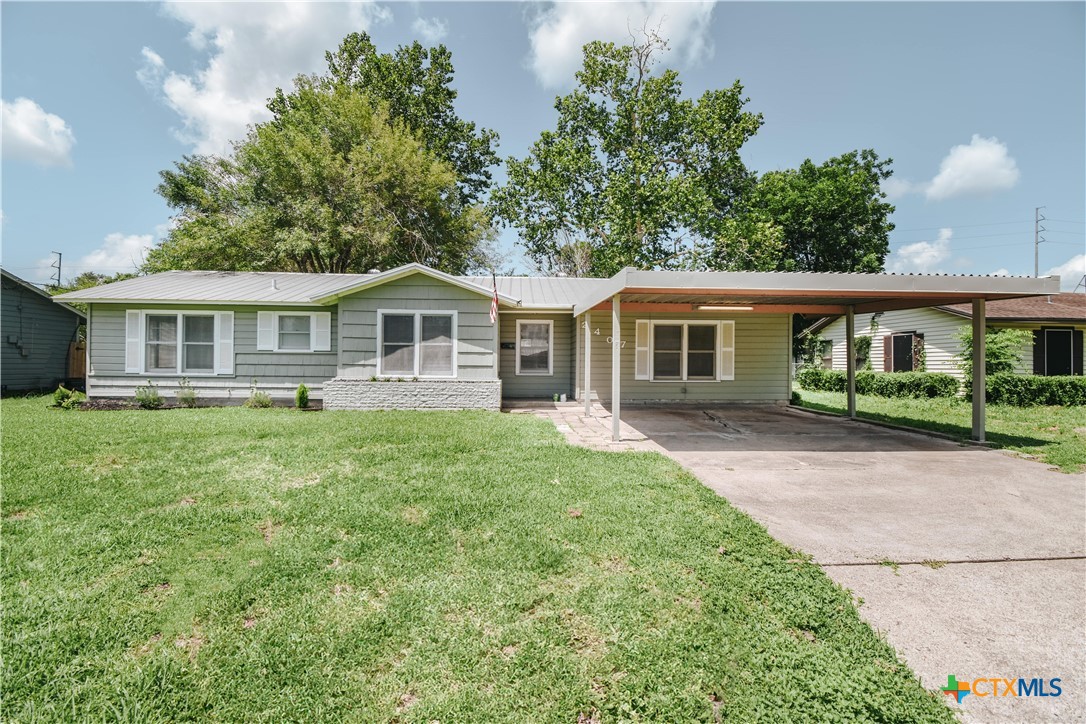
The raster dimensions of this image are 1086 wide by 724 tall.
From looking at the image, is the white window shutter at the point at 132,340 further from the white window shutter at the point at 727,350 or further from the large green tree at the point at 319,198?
the white window shutter at the point at 727,350

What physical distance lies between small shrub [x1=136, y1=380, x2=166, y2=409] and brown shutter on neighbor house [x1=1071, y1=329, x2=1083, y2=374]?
25.5 m

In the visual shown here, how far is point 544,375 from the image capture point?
12.5 meters

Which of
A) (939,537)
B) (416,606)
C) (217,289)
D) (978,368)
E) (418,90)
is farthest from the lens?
(418,90)

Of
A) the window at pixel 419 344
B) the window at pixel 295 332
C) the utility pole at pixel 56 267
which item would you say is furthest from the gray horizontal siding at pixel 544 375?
the utility pole at pixel 56 267

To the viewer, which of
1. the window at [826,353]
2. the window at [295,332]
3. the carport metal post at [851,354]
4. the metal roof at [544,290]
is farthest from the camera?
the window at [826,353]

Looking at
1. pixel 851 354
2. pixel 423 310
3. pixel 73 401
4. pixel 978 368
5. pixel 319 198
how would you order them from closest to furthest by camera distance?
pixel 978 368 → pixel 851 354 → pixel 73 401 → pixel 423 310 → pixel 319 198

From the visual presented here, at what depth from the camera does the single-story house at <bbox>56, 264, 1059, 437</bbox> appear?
1015 centimetres

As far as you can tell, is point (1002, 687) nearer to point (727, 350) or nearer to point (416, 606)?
point (416, 606)

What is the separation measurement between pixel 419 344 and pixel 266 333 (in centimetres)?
405

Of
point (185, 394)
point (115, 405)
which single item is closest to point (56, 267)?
point (115, 405)

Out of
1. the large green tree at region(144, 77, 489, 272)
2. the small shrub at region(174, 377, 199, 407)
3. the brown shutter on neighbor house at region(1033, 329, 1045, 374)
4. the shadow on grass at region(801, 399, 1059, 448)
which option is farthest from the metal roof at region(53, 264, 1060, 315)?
the brown shutter on neighbor house at region(1033, 329, 1045, 374)

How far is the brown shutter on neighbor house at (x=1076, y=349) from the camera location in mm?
14102

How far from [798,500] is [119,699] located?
498 centimetres

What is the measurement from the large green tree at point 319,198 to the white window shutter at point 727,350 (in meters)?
13.3
